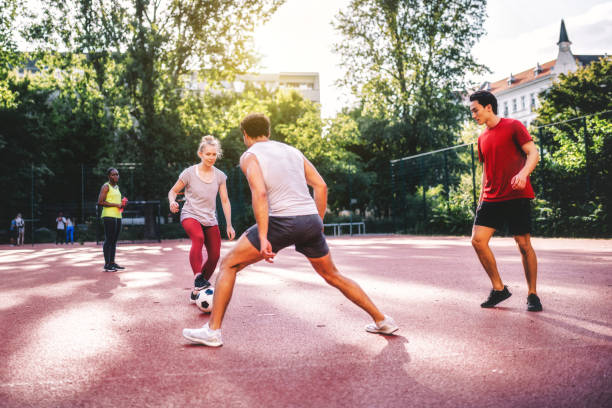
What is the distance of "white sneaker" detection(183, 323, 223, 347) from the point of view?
3.91 m

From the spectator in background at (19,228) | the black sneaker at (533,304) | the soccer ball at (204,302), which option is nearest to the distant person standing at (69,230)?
the spectator in background at (19,228)

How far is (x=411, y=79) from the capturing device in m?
32.2

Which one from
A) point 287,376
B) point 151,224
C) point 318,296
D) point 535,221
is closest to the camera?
point 287,376

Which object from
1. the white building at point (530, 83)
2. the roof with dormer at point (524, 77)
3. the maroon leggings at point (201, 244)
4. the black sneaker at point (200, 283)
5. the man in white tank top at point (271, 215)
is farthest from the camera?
the roof with dormer at point (524, 77)

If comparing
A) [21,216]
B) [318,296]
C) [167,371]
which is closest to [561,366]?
[167,371]

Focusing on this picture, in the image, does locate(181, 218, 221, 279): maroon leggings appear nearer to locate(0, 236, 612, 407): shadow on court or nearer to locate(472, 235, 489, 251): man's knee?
locate(0, 236, 612, 407): shadow on court

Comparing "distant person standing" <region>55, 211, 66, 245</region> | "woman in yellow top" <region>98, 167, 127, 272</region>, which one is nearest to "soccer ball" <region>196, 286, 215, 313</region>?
"woman in yellow top" <region>98, 167, 127, 272</region>

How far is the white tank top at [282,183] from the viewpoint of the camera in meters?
3.76

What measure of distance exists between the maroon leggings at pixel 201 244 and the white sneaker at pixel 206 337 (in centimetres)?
189

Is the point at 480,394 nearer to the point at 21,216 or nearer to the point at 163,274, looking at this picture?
the point at 163,274

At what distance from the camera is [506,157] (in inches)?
199

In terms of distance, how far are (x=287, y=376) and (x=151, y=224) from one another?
21295mm

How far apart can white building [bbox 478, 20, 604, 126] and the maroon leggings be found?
75.2m

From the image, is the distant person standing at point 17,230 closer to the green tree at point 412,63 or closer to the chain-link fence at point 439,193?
the chain-link fence at point 439,193
